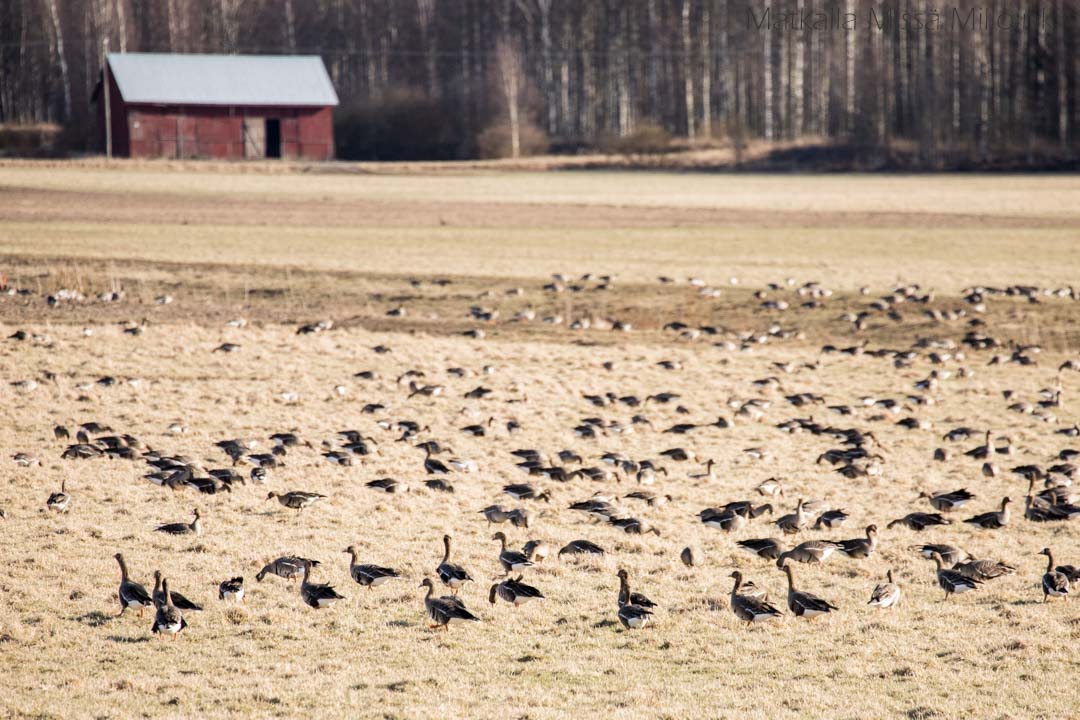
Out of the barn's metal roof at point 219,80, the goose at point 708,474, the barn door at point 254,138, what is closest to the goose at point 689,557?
the goose at point 708,474

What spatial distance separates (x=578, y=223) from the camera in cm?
5322

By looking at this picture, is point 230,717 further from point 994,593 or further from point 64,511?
point 994,593

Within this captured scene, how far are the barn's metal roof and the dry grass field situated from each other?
42.0 metres

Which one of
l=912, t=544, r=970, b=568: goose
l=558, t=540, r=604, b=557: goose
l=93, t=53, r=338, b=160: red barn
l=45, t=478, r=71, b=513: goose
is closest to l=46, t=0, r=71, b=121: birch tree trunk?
l=93, t=53, r=338, b=160: red barn

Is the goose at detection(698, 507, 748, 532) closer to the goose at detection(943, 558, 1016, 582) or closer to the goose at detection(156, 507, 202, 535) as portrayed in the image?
the goose at detection(943, 558, 1016, 582)

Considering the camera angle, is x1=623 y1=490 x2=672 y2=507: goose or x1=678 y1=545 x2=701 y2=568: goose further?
x1=623 y1=490 x2=672 y2=507: goose

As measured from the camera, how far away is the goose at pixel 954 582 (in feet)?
A: 39.2

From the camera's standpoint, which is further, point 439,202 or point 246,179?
point 246,179

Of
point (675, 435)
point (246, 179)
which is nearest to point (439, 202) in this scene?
point (246, 179)

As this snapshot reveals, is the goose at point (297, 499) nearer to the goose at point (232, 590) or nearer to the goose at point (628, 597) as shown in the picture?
the goose at point (232, 590)

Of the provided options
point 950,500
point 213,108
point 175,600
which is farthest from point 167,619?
point 213,108

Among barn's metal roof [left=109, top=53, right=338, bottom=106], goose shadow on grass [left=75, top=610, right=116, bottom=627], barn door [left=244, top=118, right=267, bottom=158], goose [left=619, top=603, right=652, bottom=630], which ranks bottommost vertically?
goose [left=619, top=603, right=652, bottom=630]

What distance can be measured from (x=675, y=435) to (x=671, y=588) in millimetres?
8082

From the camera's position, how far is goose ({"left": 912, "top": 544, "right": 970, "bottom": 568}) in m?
13.0
